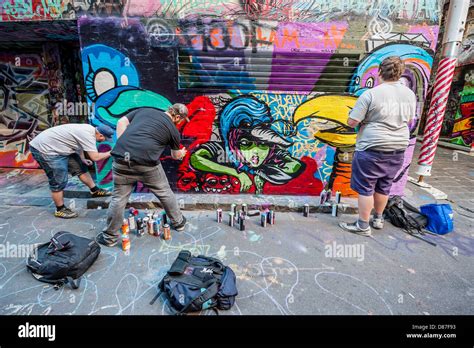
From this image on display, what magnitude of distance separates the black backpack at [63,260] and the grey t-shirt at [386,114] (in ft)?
12.1

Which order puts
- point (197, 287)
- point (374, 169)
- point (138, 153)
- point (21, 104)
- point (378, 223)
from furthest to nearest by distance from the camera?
point (21, 104) → point (378, 223) → point (374, 169) → point (138, 153) → point (197, 287)

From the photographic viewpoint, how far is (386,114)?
129 inches

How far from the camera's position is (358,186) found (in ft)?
11.8

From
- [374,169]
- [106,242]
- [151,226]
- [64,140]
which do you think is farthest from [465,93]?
[64,140]

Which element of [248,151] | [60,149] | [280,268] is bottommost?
[280,268]

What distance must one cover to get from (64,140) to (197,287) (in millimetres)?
3166

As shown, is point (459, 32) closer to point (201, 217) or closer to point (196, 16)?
point (196, 16)

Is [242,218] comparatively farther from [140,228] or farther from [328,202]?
[328,202]

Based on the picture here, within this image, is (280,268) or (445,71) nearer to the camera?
(280,268)

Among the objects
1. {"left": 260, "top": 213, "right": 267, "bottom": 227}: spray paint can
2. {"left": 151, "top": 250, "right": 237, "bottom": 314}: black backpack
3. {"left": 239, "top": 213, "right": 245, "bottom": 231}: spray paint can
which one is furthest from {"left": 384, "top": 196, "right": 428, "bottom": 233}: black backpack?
{"left": 151, "top": 250, "right": 237, "bottom": 314}: black backpack

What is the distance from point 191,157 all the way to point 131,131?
63.5 inches

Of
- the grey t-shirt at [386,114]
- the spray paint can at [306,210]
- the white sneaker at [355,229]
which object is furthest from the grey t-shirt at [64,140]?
the white sneaker at [355,229]

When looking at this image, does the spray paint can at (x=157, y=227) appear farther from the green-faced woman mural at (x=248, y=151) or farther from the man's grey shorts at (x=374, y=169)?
the man's grey shorts at (x=374, y=169)

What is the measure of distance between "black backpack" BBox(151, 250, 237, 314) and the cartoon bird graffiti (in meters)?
2.96
